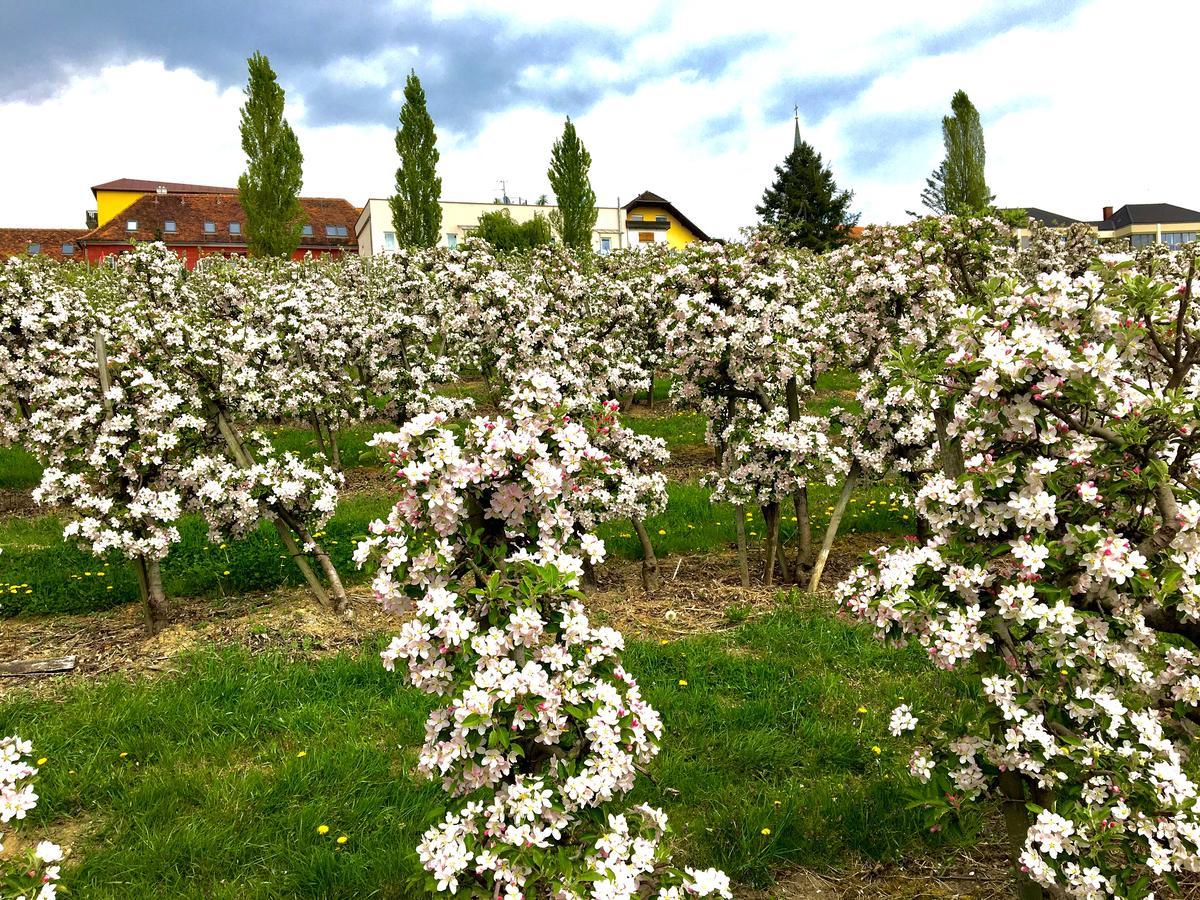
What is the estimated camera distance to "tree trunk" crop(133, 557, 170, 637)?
602cm

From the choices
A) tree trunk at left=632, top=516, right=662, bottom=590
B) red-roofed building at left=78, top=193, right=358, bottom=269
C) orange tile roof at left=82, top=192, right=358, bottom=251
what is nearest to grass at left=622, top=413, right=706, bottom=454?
tree trunk at left=632, top=516, right=662, bottom=590

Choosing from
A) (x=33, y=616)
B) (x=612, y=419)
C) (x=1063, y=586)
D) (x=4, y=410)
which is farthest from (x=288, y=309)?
(x=1063, y=586)

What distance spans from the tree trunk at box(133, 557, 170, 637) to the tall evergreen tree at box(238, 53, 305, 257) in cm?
2311

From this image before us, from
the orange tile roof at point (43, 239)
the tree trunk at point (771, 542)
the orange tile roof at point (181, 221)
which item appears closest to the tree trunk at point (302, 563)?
the tree trunk at point (771, 542)

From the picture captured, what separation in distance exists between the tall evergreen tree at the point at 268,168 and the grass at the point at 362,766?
82.0 ft

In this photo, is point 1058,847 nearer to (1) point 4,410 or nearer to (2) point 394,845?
(2) point 394,845

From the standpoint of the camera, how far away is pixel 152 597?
6.18 m

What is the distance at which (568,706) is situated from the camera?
8.21 feet

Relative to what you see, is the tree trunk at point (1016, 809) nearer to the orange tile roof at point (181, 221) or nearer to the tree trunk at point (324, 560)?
the tree trunk at point (324, 560)

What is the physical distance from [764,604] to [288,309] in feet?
23.7

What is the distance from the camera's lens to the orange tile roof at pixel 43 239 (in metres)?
44.9

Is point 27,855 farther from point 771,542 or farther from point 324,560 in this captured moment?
point 771,542

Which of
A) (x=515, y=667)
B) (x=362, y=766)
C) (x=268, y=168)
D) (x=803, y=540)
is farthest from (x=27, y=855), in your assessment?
(x=268, y=168)

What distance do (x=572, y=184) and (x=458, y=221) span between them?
65.9ft
